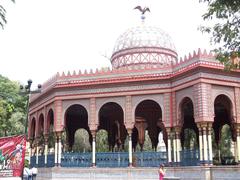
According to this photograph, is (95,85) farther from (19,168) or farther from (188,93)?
(19,168)

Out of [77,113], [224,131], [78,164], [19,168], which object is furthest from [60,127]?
[224,131]

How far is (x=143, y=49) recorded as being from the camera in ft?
82.0

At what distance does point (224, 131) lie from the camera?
3909 centimetres

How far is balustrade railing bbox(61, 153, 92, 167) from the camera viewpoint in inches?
777

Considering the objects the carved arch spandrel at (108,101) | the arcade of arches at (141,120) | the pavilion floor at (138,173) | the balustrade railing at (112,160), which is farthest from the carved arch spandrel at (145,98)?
the pavilion floor at (138,173)

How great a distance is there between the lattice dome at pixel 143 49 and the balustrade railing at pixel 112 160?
7400 millimetres

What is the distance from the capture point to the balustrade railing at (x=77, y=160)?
19.7m

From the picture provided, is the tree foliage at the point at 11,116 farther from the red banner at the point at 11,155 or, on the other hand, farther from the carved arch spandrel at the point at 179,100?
the red banner at the point at 11,155

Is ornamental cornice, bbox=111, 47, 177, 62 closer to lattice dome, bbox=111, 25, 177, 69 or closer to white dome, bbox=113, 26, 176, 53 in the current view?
lattice dome, bbox=111, 25, 177, 69

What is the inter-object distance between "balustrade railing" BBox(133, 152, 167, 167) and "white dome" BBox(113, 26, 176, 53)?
8.67 metres

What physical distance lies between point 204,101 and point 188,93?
1230 millimetres

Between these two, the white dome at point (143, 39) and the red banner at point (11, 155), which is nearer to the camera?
the red banner at point (11, 155)

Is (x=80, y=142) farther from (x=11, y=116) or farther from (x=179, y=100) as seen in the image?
(x=179, y=100)

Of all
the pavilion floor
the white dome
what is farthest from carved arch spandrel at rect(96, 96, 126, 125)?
the white dome
